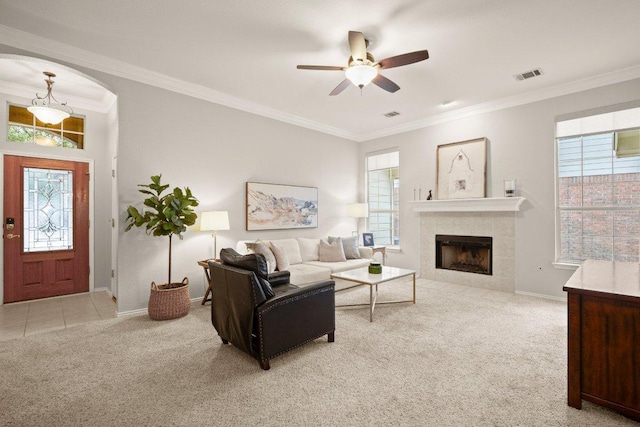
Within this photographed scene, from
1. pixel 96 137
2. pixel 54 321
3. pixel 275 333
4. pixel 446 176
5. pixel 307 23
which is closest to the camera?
pixel 275 333


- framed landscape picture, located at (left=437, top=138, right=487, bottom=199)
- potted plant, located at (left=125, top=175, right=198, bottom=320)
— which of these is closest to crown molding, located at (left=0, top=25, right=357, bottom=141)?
potted plant, located at (left=125, top=175, right=198, bottom=320)

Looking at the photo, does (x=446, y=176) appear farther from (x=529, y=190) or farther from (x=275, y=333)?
(x=275, y=333)

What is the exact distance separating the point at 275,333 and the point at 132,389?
3.59ft

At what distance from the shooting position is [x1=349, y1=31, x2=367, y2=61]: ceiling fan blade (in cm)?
270

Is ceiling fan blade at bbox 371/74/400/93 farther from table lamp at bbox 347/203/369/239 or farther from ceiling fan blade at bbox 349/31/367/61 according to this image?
table lamp at bbox 347/203/369/239

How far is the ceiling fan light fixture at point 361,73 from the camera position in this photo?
3014mm

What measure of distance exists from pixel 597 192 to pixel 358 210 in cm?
377

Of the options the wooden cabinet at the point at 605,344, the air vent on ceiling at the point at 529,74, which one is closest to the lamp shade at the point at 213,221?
the wooden cabinet at the point at 605,344

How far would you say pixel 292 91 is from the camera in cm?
456

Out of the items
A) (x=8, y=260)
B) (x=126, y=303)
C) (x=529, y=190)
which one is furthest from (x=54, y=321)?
(x=529, y=190)

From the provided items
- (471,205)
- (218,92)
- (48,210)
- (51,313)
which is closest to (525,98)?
(471,205)

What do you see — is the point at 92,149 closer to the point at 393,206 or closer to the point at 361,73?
the point at 361,73

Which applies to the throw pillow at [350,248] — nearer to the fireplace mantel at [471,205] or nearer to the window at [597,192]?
the fireplace mantel at [471,205]

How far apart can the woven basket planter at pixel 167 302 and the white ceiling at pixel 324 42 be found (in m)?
2.74
